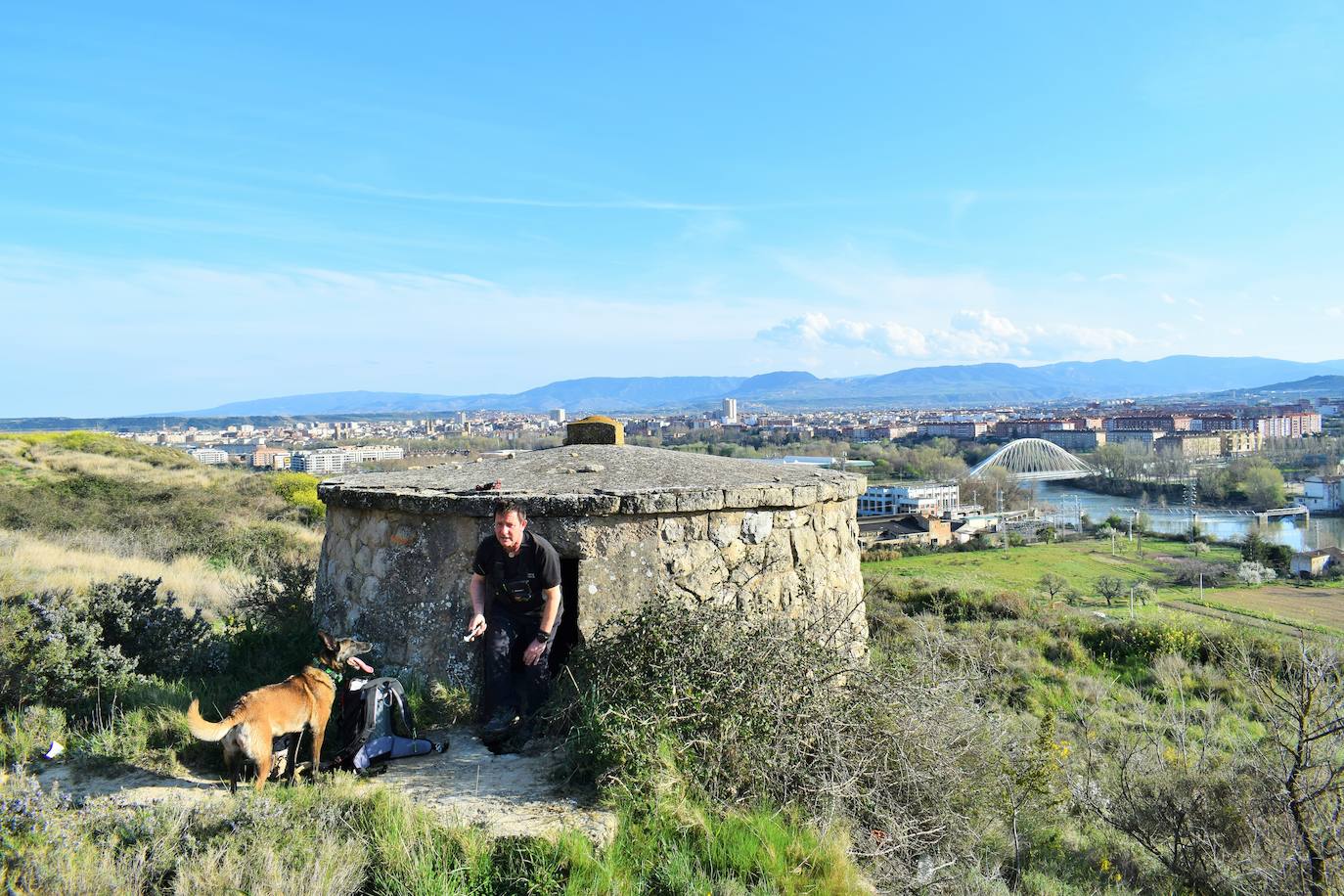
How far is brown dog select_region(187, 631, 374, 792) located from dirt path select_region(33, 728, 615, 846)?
0.21m

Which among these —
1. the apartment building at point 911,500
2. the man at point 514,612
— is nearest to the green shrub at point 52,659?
the man at point 514,612

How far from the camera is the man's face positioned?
4629 mm

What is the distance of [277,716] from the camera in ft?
13.1

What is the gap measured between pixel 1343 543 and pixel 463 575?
181 feet

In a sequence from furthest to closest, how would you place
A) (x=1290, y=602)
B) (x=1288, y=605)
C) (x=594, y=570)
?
(x=1290, y=602) → (x=1288, y=605) → (x=594, y=570)

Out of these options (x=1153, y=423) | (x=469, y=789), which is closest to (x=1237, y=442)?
(x=1153, y=423)

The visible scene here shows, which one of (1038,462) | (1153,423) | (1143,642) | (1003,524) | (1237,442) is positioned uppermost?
(1153,423)

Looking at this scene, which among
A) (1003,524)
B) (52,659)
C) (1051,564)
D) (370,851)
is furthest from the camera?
(1003,524)

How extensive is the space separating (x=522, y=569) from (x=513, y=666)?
2.14 ft

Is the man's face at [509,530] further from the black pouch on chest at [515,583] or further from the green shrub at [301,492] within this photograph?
the green shrub at [301,492]

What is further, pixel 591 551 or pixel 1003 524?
pixel 1003 524

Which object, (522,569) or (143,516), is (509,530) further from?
(143,516)

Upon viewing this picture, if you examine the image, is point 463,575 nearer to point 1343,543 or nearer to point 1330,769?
point 1330,769

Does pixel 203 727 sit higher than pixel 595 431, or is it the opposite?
pixel 595 431
